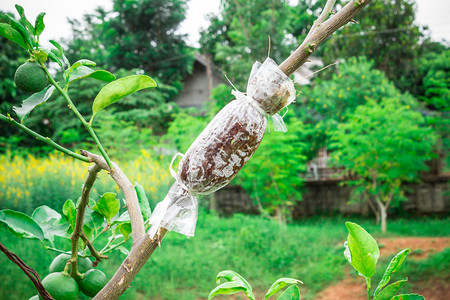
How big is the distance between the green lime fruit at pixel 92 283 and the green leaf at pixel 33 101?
0.60 ft

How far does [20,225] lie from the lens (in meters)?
0.39

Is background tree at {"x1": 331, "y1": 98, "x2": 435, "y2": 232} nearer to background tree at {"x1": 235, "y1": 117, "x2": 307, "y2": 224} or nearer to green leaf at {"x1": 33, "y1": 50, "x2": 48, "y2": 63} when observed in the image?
background tree at {"x1": 235, "y1": 117, "x2": 307, "y2": 224}

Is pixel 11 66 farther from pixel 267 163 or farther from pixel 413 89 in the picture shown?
pixel 413 89

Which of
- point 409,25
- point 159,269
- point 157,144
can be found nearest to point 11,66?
point 157,144

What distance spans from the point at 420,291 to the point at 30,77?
3.23 meters

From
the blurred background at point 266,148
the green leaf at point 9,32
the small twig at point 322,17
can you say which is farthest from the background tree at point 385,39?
the green leaf at point 9,32

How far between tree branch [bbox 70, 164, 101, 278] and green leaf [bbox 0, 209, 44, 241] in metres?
0.04

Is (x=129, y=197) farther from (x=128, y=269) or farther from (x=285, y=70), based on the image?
(x=285, y=70)

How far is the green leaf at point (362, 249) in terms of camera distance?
362mm

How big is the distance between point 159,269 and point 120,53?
162 inches

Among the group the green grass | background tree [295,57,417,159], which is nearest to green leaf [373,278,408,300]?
the green grass

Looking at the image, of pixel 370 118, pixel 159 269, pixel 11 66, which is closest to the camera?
pixel 159 269

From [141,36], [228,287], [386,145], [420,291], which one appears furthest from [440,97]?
[228,287]

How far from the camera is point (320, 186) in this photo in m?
6.34
